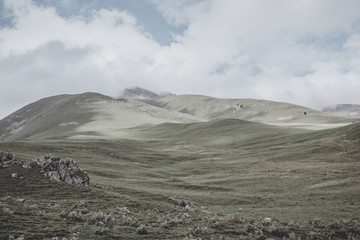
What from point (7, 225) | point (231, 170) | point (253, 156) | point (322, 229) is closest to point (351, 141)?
point (253, 156)

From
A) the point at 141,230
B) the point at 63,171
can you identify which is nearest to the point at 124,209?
the point at 141,230

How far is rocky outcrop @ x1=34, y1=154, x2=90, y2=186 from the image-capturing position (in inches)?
1485

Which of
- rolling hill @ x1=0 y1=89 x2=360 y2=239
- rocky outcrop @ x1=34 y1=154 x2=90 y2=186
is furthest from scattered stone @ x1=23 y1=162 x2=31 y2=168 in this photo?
rocky outcrop @ x1=34 y1=154 x2=90 y2=186

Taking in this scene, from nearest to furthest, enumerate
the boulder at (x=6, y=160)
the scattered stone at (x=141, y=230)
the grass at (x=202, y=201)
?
the scattered stone at (x=141, y=230)
the grass at (x=202, y=201)
the boulder at (x=6, y=160)

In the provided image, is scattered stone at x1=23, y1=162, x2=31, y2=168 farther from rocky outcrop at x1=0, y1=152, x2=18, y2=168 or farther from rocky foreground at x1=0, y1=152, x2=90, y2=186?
rocky outcrop at x1=0, y1=152, x2=18, y2=168

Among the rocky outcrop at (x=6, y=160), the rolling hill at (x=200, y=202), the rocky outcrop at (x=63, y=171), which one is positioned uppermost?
the rocky outcrop at (x=6, y=160)

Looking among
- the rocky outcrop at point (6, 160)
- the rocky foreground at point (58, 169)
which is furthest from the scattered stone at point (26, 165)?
the rocky outcrop at point (6, 160)

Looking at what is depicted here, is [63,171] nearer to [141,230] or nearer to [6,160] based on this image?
[6,160]

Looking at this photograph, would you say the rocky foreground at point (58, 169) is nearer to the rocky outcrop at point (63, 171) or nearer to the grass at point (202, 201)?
the rocky outcrop at point (63, 171)

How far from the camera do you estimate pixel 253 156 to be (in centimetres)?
9925

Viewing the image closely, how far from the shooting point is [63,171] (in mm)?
38250

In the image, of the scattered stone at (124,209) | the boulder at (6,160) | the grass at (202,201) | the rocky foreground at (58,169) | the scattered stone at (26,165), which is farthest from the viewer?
the scattered stone at (26,165)

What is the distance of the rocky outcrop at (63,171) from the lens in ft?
124

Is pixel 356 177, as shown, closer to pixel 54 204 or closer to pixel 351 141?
pixel 351 141
